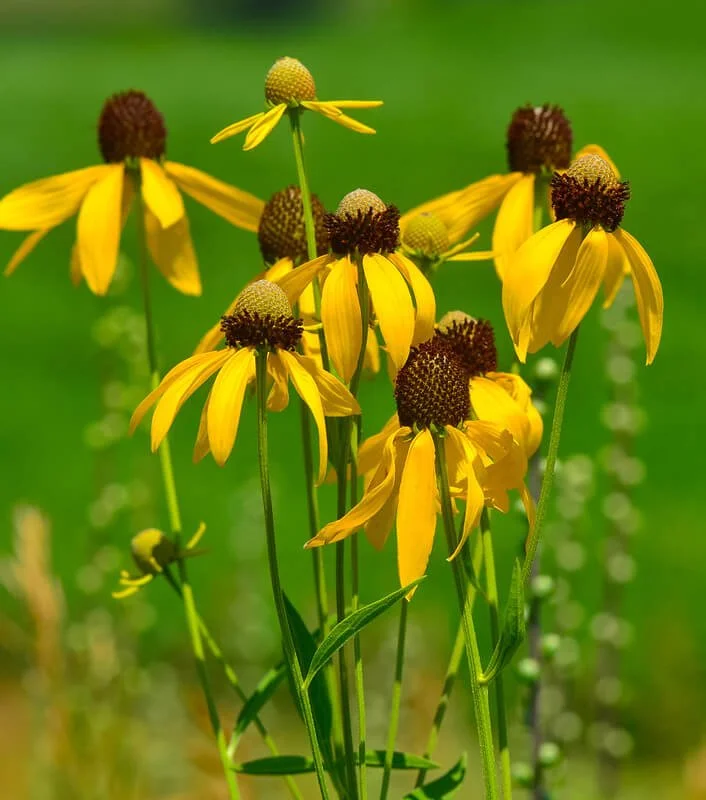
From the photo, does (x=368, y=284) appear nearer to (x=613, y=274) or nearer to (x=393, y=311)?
(x=393, y=311)

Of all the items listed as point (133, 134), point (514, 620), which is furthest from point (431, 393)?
point (133, 134)

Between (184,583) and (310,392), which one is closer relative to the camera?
(310,392)

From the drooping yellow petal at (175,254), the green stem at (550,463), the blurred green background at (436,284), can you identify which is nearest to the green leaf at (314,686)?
the green stem at (550,463)

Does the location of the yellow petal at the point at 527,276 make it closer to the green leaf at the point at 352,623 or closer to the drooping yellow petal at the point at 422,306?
the drooping yellow petal at the point at 422,306

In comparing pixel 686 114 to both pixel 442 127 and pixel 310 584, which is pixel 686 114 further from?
pixel 310 584

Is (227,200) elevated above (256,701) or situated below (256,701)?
above
